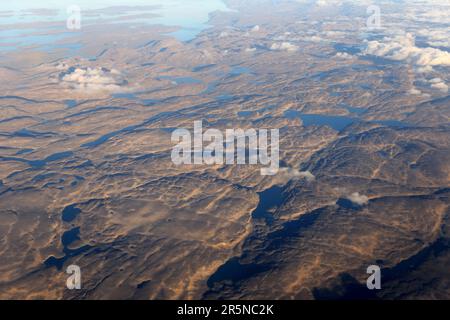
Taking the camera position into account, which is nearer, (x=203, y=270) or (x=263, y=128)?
(x=203, y=270)

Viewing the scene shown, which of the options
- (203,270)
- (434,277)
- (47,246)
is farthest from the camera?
(47,246)

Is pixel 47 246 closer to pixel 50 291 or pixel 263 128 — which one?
pixel 50 291

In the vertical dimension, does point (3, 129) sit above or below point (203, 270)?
above

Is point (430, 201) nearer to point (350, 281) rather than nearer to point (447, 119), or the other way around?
point (350, 281)

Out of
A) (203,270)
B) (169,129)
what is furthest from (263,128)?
(203,270)
